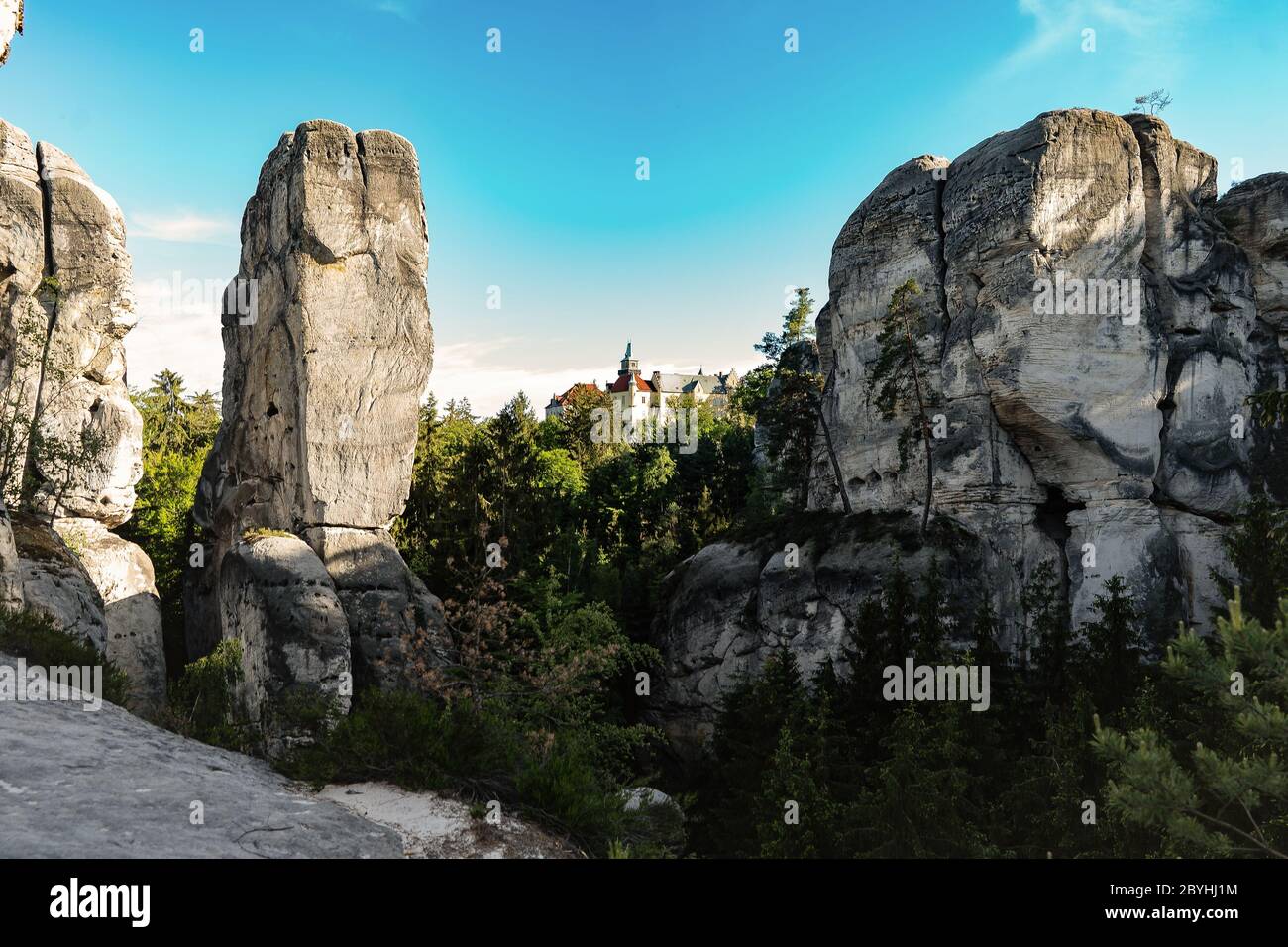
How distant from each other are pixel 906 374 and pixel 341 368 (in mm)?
13754

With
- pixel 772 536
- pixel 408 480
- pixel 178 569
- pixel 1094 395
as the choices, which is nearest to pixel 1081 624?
pixel 1094 395

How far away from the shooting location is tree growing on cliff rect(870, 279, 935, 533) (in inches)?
935

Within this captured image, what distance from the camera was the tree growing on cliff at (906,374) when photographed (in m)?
23.8

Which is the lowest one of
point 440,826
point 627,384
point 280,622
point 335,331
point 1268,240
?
point 440,826

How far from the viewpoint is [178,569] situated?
103ft

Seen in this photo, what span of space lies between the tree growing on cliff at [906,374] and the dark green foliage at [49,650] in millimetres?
17709

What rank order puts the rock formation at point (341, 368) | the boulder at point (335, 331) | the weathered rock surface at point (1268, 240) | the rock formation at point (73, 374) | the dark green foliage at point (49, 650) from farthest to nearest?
the weathered rock surface at point (1268, 240), the rock formation at point (73, 374), the boulder at point (335, 331), the rock formation at point (341, 368), the dark green foliage at point (49, 650)

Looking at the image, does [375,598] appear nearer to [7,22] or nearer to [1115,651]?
[7,22]

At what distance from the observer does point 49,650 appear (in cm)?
1102

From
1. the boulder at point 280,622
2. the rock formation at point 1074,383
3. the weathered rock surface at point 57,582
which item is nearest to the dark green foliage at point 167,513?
the weathered rock surface at point 57,582

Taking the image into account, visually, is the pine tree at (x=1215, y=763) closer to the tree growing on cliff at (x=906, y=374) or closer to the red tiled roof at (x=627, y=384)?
the tree growing on cliff at (x=906, y=374)

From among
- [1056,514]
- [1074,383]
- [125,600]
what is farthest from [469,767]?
[125,600]

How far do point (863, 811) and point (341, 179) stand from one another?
1599 centimetres
